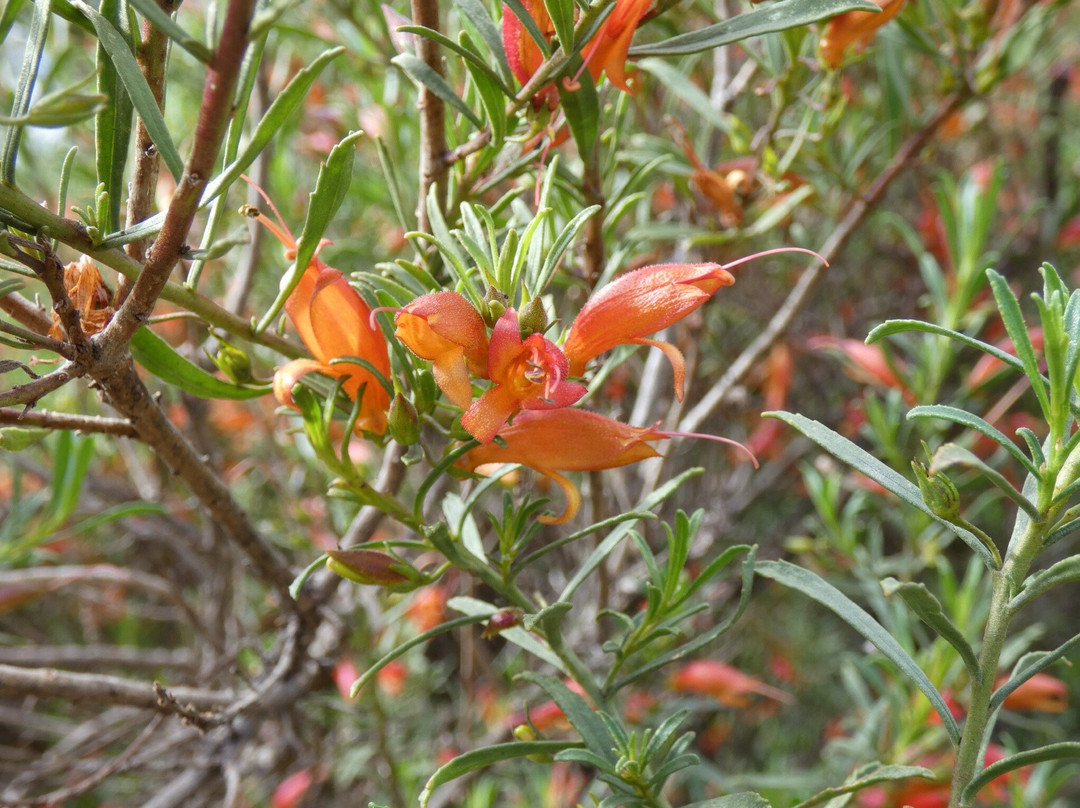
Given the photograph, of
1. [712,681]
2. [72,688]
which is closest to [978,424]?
[72,688]

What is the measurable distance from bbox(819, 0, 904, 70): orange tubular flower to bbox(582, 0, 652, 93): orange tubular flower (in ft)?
1.05

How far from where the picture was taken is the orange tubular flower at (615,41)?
1.77ft

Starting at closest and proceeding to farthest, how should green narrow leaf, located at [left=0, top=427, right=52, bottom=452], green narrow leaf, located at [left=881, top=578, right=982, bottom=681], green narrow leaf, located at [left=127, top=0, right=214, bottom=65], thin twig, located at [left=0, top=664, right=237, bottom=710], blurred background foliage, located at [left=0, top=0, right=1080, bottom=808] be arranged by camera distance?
green narrow leaf, located at [left=127, top=0, right=214, bottom=65] → green narrow leaf, located at [left=881, top=578, right=982, bottom=681] → green narrow leaf, located at [left=0, top=427, right=52, bottom=452] → thin twig, located at [left=0, top=664, right=237, bottom=710] → blurred background foliage, located at [left=0, top=0, right=1080, bottom=808]

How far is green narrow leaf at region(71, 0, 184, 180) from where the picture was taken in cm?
42

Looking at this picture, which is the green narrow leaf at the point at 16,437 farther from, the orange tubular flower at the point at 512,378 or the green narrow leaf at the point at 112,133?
the orange tubular flower at the point at 512,378

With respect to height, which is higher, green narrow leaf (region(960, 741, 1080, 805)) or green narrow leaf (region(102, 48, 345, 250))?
green narrow leaf (region(102, 48, 345, 250))

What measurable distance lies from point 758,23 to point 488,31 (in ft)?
0.61

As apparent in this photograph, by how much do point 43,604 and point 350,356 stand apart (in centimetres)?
209

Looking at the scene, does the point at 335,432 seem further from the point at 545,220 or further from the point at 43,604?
the point at 43,604

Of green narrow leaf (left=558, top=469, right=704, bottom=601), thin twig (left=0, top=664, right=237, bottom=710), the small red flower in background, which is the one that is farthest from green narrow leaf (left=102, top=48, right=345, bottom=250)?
the small red flower in background

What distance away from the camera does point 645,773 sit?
0.58 meters

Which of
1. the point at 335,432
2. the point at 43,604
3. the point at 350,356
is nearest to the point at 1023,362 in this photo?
the point at 350,356

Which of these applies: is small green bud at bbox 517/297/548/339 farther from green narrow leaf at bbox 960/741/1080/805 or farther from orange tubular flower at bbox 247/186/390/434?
green narrow leaf at bbox 960/741/1080/805

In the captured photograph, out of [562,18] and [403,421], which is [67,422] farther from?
[562,18]
